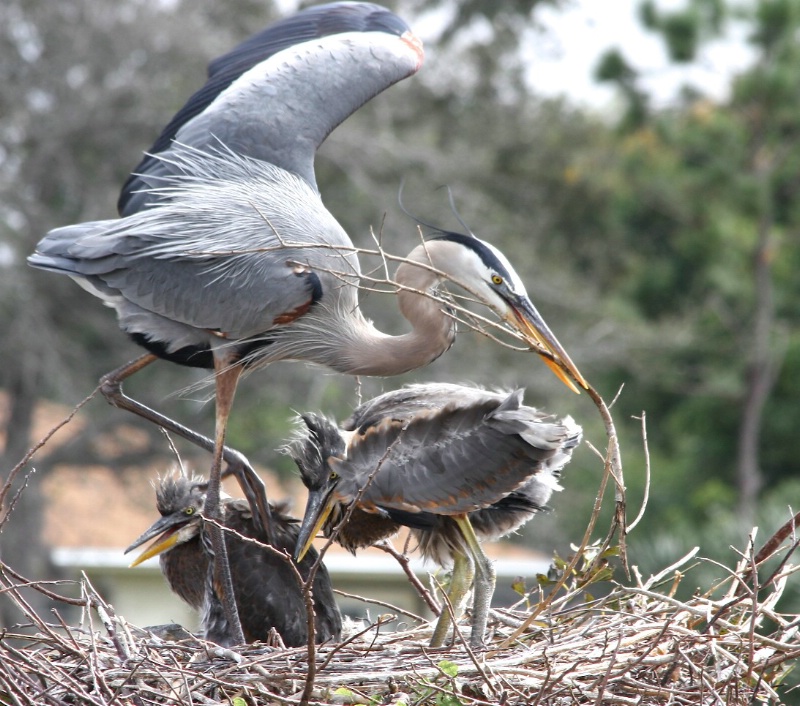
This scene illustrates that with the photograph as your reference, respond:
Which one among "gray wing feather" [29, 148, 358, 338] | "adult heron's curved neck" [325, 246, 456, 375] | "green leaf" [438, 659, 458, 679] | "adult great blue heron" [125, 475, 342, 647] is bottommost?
"adult great blue heron" [125, 475, 342, 647]

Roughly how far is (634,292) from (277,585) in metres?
11.6

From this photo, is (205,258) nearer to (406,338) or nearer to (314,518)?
(406,338)

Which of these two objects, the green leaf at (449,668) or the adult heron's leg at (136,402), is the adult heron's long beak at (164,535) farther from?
the green leaf at (449,668)

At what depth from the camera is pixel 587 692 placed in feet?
13.6

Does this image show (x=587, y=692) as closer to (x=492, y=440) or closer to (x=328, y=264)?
(x=492, y=440)

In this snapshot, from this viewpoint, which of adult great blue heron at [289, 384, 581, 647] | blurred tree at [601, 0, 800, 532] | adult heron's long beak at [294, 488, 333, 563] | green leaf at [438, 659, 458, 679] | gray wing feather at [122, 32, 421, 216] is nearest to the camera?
green leaf at [438, 659, 458, 679]

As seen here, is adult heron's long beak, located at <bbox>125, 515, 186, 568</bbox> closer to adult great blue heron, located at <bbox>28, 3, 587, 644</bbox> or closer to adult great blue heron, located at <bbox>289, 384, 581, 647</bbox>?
adult great blue heron, located at <bbox>28, 3, 587, 644</bbox>

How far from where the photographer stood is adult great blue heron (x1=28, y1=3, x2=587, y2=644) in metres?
5.16

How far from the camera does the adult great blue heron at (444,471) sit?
4609mm

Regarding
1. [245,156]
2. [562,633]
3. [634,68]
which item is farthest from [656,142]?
[562,633]

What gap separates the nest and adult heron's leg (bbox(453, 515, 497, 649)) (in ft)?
1.11

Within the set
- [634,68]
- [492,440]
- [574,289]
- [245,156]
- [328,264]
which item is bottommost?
[574,289]

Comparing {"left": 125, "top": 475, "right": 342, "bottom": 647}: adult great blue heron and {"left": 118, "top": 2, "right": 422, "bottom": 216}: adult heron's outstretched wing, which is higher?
{"left": 118, "top": 2, "right": 422, "bottom": 216}: adult heron's outstretched wing

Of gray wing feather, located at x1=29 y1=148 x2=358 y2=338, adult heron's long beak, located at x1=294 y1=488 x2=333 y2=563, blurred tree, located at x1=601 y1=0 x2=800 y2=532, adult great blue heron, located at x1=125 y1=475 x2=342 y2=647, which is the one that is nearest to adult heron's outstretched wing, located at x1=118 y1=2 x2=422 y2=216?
gray wing feather, located at x1=29 y1=148 x2=358 y2=338
